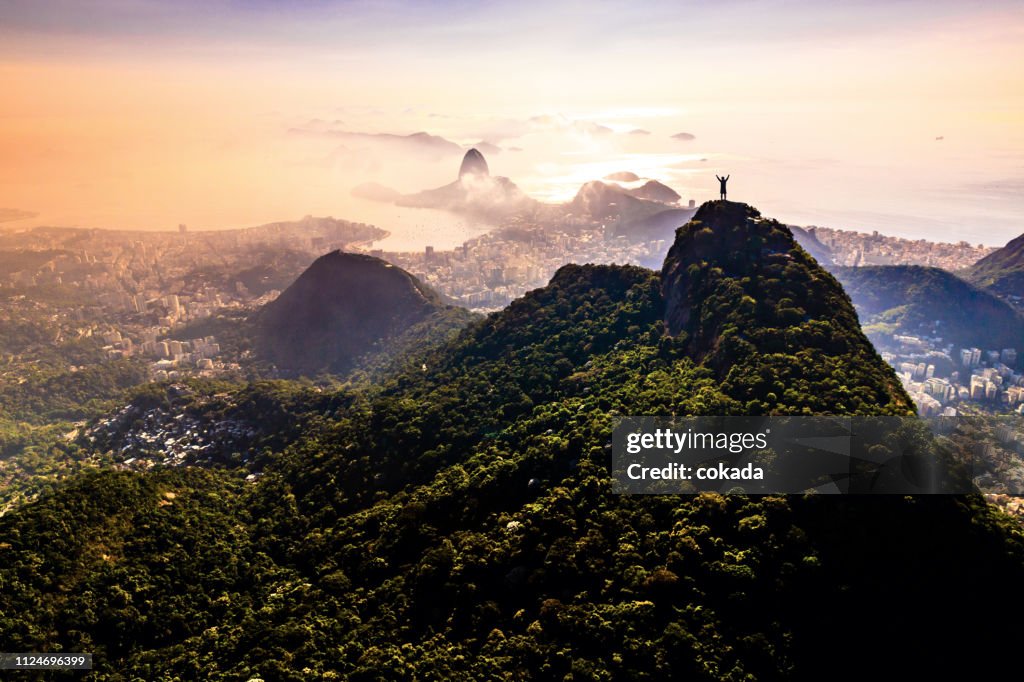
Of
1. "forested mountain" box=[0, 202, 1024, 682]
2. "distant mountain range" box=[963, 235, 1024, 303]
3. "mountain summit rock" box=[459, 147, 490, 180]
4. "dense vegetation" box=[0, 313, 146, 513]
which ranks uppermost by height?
"mountain summit rock" box=[459, 147, 490, 180]

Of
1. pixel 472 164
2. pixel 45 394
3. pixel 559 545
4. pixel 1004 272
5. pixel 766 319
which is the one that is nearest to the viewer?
pixel 559 545

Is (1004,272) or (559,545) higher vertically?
(1004,272)

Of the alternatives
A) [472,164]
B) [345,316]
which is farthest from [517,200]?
[345,316]

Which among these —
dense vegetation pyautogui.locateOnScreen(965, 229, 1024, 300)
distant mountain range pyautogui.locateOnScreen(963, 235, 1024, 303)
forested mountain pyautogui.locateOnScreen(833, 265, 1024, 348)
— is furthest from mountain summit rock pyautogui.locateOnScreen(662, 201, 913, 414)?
dense vegetation pyautogui.locateOnScreen(965, 229, 1024, 300)

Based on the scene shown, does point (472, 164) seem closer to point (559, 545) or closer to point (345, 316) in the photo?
point (345, 316)

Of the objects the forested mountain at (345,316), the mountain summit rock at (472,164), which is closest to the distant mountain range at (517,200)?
the mountain summit rock at (472,164)

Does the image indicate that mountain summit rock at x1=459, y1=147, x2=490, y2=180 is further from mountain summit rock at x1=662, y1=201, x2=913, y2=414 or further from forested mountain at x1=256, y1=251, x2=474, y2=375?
mountain summit rock at x1=662, y1=201, x2=913, y2=414

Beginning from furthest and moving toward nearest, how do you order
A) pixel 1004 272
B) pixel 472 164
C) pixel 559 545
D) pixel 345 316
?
pixel 472 164 < pixel 1004 272 < pixel 345 316 < pixel 559 545

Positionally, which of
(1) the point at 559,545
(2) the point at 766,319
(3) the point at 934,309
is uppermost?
(2) the point at 766,319
